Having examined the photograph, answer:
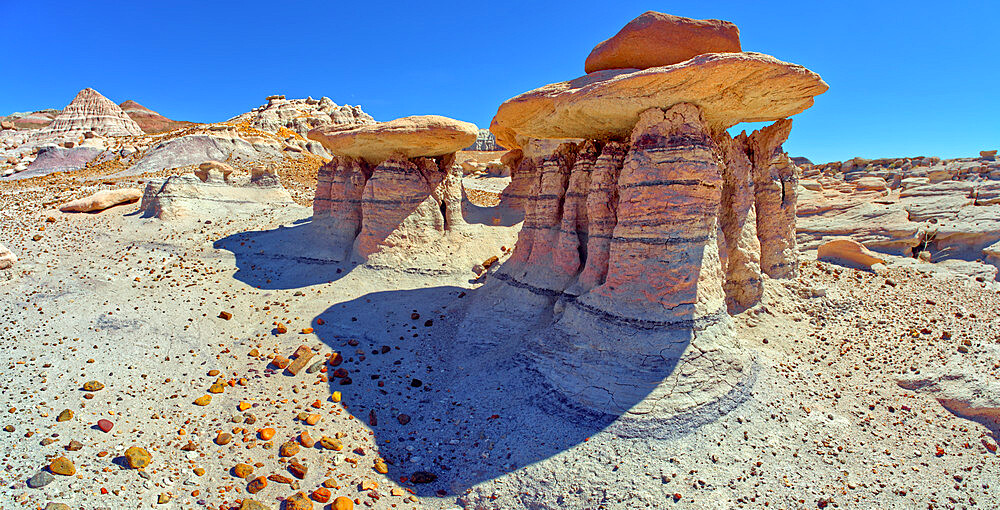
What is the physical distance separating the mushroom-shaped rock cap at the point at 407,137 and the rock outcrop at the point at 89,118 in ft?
91.8

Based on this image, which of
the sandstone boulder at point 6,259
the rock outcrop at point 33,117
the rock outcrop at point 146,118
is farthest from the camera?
the rock outcrop at point 146,118

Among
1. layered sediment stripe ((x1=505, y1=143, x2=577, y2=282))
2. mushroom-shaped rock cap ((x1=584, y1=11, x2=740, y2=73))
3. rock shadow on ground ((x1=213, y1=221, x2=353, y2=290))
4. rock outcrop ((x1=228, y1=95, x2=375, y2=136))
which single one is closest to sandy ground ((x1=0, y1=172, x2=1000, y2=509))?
rock shadow on ground ((x1=213, y1=221, x2=353, y2=290))

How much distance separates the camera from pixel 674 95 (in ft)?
15.8

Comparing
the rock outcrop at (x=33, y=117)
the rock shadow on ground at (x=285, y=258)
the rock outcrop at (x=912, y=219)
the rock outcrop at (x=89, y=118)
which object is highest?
the rock outcrop at (x=33, y=117)

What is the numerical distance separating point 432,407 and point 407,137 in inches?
203

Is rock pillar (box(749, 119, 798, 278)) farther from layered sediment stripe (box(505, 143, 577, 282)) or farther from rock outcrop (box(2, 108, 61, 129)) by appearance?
rock outcrop (box(2, 108, 61, 129))

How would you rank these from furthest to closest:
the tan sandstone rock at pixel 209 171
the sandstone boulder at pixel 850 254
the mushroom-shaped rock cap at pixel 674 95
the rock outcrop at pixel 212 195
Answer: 1. the tan sandstone rock at pixel 209 171
2. the rock outcrop at pixel 212 195
3. the sandstone boulder at pixel 850 254
4. the mushroom-shaped rock cap at pixel 674 95

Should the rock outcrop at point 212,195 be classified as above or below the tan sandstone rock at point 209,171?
below

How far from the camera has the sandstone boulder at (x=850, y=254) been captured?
7.78 metres

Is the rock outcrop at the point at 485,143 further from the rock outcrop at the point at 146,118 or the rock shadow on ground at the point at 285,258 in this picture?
the rock shadow on ground at the point at 285,258

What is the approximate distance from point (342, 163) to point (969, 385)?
10426 mm

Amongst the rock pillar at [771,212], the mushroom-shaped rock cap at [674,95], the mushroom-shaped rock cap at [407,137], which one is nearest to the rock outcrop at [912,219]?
the rock pillar at [771,212]

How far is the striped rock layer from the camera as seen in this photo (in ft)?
29.0

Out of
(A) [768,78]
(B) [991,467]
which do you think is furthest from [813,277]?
(A) [768,78]
